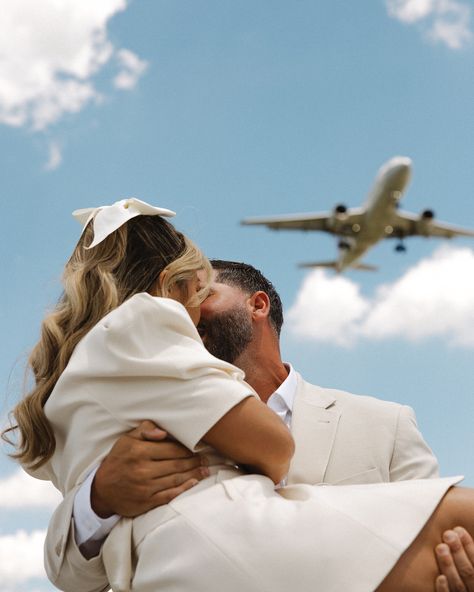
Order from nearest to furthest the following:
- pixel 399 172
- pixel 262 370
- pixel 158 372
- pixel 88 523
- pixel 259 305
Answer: pixel 158 372 < pixel 88 523 < pixel 262 370 < pixel 259 305 < pixel 399 172

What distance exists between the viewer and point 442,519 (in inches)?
98.5

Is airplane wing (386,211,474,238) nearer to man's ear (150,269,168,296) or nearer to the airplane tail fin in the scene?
the airplane tail fin

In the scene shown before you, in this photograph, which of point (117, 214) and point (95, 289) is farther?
point (117, 214)

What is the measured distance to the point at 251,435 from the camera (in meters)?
2.50

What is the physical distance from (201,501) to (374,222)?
124 ft

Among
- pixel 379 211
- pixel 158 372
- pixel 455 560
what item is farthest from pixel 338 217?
pixel 455 560

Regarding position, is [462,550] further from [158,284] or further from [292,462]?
[292,462]

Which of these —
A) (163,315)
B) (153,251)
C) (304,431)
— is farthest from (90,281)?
(304,431)

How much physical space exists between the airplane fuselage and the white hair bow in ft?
109

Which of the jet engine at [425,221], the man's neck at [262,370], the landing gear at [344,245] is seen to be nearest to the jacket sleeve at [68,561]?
the man's neck at [262,370]

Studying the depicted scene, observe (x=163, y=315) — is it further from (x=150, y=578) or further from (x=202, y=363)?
(x=150, y=578)

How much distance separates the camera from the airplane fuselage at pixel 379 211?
1404 inches

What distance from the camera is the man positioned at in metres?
2.57

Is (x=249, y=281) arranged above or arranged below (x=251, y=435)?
above
